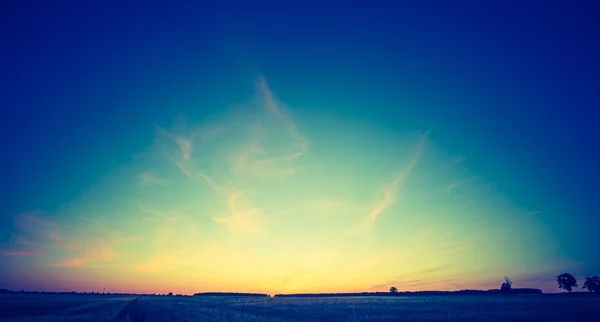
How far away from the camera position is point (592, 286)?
141000 mm

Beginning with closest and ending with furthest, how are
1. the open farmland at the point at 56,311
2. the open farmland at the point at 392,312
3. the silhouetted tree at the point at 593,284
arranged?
the open farmland at the point at 392,312 → the open farmland at the point at 56,311 → the silhouetted tree at the point at 593,284

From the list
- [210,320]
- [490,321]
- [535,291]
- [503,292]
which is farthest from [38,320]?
[535,291]

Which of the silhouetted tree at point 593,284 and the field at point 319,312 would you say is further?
the silhouetted tree at point 593,284

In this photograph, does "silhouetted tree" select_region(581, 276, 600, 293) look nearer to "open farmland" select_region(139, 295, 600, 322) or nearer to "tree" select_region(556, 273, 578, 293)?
"tree" select_region(556, 273, 578, 293)

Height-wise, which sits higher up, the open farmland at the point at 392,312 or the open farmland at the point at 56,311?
the open farmland at the point at 392,312

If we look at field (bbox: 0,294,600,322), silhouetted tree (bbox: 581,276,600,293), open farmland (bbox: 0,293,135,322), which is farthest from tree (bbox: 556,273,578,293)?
open farmland (bbox: 0,293,135,322)

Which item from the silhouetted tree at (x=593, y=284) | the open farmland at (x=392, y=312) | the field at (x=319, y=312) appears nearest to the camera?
the open farmland at (x=392, y=312)

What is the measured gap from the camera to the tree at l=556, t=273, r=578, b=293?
149 metres

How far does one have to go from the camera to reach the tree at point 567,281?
149 metres

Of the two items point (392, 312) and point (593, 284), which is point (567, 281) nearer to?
point (593, 284)

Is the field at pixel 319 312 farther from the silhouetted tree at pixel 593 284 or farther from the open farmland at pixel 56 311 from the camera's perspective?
the silhouetted tree at pixel 593 284

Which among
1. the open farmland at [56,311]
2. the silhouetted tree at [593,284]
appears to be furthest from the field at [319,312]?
the silhouetted tree at [593,284]

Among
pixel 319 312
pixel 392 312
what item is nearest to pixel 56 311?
pixel 319 312

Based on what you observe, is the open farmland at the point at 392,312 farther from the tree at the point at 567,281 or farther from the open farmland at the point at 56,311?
the tree at the point at 567,281
